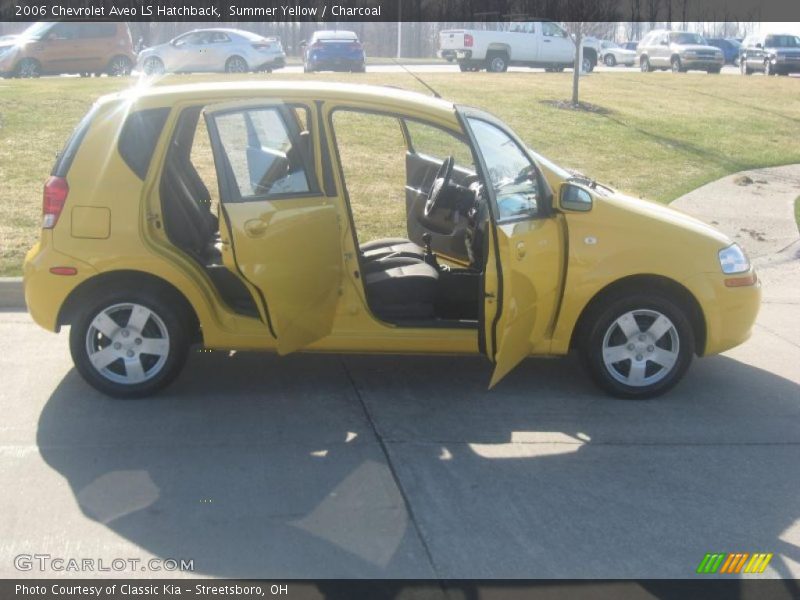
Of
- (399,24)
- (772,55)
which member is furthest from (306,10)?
(772,55)

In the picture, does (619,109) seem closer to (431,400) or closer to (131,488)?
(431,400)

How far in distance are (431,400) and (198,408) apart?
1.40m

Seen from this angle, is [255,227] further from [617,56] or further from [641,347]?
[617,56]

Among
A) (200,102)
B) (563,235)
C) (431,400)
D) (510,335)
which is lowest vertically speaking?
(431,400)

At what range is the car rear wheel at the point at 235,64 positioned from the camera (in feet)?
90.6

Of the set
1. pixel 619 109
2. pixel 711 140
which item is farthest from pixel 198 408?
pixel 619 109

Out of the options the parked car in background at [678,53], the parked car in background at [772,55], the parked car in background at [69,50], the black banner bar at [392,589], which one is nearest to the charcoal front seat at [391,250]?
the black banner bar at [392,589]

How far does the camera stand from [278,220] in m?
5.65

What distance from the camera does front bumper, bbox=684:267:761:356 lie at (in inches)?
243

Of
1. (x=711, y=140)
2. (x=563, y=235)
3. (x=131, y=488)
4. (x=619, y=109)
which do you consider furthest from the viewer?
(x=619, y=109)

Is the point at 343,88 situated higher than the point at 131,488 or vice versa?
the point at 343,88

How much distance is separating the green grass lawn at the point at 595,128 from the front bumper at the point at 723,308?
3.21 meters

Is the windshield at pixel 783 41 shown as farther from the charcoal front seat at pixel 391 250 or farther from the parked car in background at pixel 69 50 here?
the charcoal front seat at pixel 391 250

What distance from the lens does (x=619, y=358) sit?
620cm
